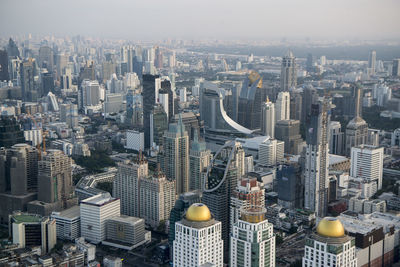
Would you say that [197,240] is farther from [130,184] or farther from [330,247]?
[130,184]

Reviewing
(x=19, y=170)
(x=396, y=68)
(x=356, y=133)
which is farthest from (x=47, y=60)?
(x=396, y=68)

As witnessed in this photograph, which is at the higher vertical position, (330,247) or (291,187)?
(330,247)

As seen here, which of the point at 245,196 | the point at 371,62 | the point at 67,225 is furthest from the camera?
the point at 371,62

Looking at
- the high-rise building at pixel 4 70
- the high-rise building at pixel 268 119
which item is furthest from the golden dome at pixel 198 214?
the high-rise building at pixel 4 70

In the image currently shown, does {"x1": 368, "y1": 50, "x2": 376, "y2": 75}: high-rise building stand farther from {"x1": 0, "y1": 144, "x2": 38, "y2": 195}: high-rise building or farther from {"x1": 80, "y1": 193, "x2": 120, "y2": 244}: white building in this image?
{"x1": 0, "y1": 144, "x2": 38, "y2": 195}: high-rise building

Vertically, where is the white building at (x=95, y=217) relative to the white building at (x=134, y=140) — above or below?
below

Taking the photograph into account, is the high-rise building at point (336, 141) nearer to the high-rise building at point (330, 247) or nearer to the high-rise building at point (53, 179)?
the high-rise building at point (53, 179)
